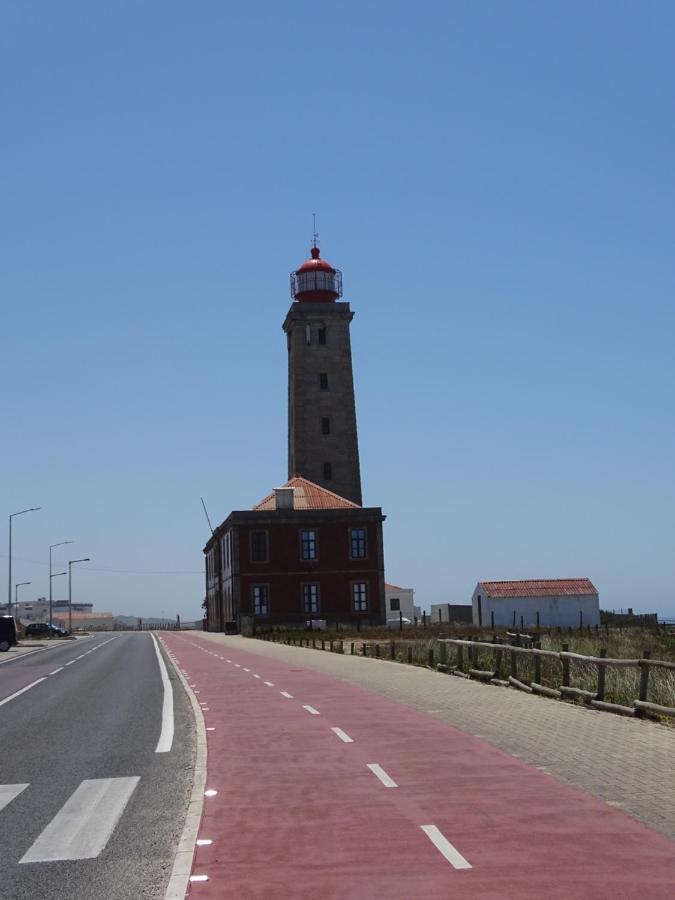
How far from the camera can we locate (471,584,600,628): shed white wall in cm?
7025

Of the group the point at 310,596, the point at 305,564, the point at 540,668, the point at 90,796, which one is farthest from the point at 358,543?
the point at 90,796

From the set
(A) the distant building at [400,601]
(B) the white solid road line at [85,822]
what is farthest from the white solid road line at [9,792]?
(A) the distant building at [400,601]

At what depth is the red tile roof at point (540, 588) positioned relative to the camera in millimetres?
70938

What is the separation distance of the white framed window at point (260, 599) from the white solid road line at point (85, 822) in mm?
61260

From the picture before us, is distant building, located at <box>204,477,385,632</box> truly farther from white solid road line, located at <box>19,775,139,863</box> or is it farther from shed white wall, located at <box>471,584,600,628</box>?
white solid road line, located at <box>19,775,139,863</box>

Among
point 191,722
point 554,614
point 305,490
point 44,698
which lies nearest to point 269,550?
point 305,490

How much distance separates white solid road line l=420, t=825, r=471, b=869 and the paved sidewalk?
1.74 meters

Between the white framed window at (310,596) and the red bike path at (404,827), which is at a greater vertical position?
the white framed window at (310,596)

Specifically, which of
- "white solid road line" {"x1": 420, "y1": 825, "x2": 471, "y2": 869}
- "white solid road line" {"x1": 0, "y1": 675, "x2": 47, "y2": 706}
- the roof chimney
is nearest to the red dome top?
the roof chimney

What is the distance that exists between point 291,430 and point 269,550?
13.7 meters

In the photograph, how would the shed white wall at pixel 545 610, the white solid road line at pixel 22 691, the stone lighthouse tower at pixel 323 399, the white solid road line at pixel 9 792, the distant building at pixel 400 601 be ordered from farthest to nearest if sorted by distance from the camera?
the distant building at pixel 400 601 → the stone lighthouse tower at pixel 323 399 → the shed white wall at pixel 545 610 → the white solid road line at pixel 22 691 → the white solid road line at pixel 9 792

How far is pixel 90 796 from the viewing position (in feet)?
36.2

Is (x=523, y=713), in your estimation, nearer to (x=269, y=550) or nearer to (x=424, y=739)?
(x=424, y=739)

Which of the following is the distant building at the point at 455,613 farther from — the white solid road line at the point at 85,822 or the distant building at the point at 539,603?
the white solid road line at the point at 85,822
